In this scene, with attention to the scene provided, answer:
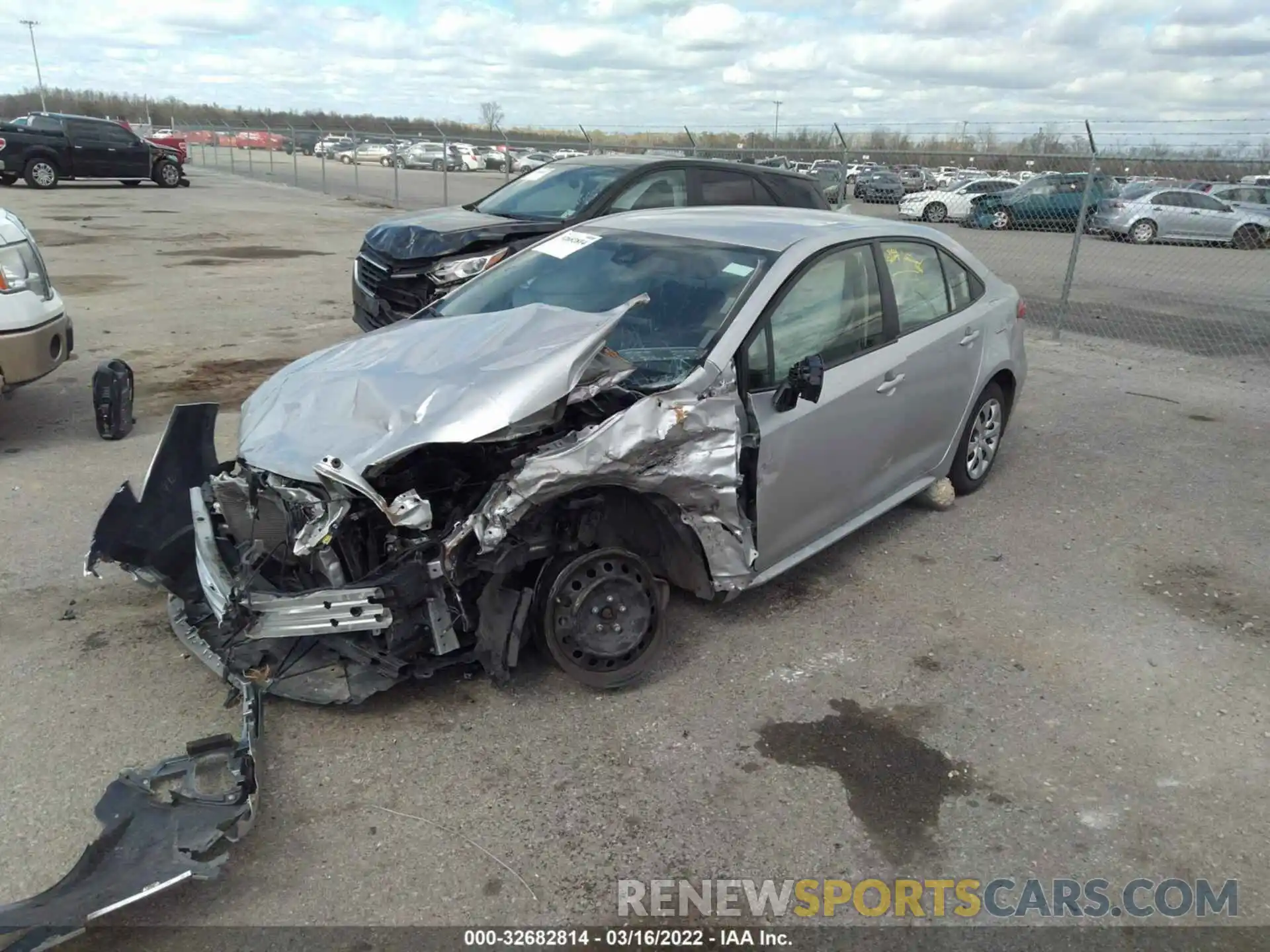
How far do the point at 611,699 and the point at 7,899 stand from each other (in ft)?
6.40

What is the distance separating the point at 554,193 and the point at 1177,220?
A: 1736cm

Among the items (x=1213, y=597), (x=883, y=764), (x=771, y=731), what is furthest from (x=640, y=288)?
(x=1213, y=597)

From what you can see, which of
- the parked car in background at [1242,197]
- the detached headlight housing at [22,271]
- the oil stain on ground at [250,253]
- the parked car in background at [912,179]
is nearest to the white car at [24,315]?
the detached headlight housing at [22,271]

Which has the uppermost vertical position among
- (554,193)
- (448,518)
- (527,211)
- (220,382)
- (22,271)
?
(554,193)

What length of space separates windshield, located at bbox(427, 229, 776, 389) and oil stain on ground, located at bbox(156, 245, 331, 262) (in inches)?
436

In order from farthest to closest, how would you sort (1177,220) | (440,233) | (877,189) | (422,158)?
(422,158)
(877,189)
(1177,220)
(440,233)

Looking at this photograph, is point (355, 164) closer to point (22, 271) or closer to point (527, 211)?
point (527, 211)

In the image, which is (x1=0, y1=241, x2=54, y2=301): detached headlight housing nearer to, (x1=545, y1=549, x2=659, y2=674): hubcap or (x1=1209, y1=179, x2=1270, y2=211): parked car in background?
(x1=545, y1=549, x2=659, y2=674): hubcap

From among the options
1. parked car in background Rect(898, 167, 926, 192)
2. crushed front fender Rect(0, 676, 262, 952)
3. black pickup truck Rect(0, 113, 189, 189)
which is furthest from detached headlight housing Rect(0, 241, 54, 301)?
parked car in background Rect(898, 167, 926, 192)

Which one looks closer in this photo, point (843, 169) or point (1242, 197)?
point (843, 169)

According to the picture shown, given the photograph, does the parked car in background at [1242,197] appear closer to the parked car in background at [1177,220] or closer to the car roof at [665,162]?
the parked car in background at [1177,220]

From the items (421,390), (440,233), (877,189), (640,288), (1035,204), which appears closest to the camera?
(421,390)

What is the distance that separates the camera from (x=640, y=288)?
428 cm

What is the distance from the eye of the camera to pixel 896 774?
3.26m
